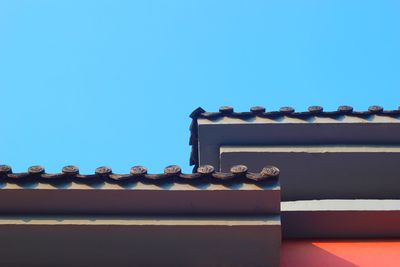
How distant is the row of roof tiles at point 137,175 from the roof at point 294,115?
1762mm

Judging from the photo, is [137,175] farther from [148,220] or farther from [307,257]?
[307,257]

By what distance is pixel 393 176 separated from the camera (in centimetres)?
665

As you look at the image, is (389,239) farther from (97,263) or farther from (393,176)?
(97,263)

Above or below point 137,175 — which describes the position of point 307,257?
below

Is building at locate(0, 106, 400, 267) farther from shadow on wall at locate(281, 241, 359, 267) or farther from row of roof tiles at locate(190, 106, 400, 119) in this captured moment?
row of roof tiles at locate(190, 106, 400, 119)

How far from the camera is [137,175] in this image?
5094 millimetres

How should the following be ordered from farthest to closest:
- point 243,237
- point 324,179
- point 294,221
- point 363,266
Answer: point 324,179
point 294,221
point 363,266
point 243,237

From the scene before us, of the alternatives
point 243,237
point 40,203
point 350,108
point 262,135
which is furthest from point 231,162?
point 40,203

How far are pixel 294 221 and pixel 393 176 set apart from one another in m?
1.50

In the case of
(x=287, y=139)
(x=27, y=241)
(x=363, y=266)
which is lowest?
(x=363, y=266)

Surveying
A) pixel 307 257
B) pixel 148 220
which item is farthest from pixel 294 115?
pixel 148 220

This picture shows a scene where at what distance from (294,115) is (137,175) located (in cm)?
233

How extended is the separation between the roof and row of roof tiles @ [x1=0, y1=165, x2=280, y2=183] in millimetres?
1762

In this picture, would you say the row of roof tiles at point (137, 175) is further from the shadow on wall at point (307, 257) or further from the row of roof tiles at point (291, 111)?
the row of roof tiles at point (291, 111)
